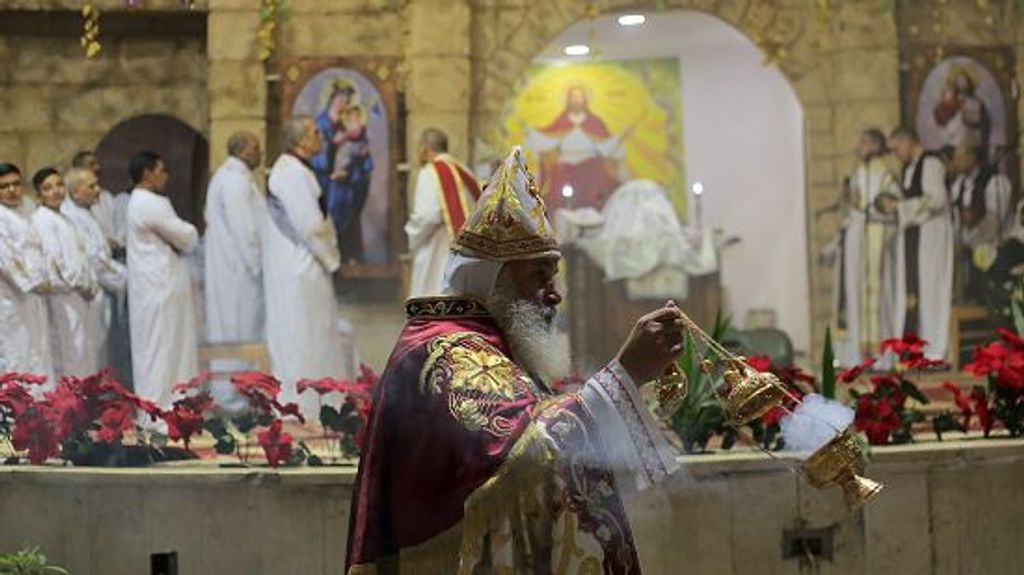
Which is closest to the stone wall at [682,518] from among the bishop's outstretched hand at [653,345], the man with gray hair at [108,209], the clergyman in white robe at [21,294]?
the bishop's outstretched hand at [653,345]

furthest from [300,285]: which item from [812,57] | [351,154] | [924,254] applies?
[924,254]

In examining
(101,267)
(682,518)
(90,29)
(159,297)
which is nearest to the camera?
(682,518)

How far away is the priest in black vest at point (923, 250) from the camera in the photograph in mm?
12625

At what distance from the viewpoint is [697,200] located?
15.9 meters

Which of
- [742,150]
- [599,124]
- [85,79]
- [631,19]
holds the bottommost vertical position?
[742,150]

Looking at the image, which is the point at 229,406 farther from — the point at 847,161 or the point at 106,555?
the point at 847,161

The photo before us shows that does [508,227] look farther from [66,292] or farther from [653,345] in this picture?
[66,292]

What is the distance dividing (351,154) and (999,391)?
22.6 ft

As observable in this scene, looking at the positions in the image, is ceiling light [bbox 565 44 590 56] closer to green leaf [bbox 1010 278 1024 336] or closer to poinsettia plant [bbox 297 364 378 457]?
green leaf [bbox 1010 278 1024 336]

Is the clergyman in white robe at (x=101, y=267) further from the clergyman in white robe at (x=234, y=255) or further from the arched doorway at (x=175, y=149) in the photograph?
the arched doorway at (x=175, y=149)

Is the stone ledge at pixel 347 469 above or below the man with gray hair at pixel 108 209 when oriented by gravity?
below

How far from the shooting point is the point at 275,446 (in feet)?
18.1

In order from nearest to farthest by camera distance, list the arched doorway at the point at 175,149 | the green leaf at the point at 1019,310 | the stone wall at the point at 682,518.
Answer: the stone wall at the point at 682,518, the green leaf at the point at 1019,310, the arched doorway at the point at 175,149

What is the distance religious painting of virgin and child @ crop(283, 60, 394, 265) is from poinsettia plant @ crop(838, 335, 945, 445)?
6.46m
